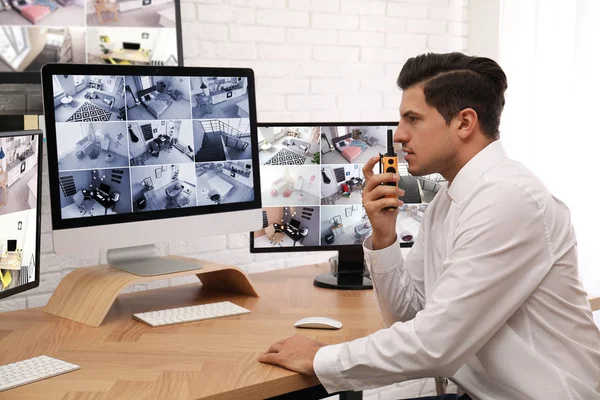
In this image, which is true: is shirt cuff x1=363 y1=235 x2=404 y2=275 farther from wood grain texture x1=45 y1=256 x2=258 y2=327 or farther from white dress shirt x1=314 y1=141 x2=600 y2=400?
wood grain texture x1=45 y1=256 x2=258 y2=327

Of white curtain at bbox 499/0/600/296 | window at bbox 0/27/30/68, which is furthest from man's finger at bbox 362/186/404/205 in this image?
white curtain at bbox 499/0/600/296

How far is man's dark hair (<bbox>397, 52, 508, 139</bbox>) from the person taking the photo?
1.63 m

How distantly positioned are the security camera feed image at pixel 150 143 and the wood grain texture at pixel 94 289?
17 centimetres

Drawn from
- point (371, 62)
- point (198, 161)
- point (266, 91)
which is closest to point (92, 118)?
point (198, 161)

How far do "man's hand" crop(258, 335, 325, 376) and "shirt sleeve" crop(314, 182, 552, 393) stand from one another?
99 mm

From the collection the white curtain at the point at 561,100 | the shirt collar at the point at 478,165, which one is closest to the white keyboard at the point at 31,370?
the shirt collar at the point at 478,165

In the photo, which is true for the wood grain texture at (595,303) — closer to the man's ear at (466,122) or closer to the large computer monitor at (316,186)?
the large computer monitor at (316,186)

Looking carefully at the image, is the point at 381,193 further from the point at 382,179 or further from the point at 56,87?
the point at 56,87

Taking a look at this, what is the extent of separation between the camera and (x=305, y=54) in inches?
111

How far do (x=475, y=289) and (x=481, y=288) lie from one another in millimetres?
11

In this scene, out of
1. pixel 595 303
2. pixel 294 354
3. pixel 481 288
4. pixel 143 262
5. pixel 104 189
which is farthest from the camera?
pixel 595 303

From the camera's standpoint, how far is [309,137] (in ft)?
7.35

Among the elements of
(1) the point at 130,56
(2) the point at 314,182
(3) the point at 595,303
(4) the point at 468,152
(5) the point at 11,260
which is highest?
(1) the point at 130,56

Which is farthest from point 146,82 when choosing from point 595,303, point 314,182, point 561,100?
point 561,100
